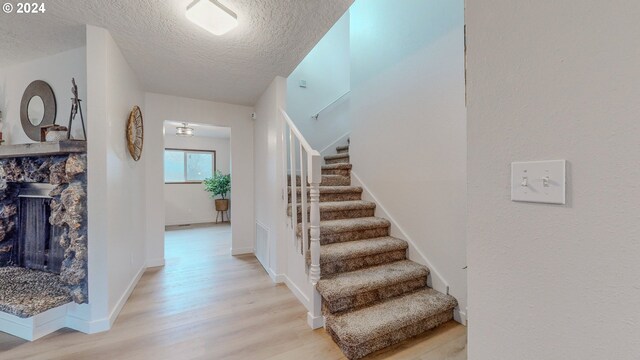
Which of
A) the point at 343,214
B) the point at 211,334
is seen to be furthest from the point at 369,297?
the point at 211,334

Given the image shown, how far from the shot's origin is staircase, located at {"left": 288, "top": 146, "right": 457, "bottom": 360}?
5.42 feet

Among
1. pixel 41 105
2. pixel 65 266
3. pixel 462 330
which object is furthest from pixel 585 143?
pixel 41 105

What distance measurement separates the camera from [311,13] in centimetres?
171

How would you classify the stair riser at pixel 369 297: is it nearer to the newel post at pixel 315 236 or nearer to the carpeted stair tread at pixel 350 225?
the newel post at pixel 315 236

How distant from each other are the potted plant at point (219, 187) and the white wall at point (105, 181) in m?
3.83

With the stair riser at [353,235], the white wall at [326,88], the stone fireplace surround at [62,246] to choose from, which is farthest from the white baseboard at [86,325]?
the white wall at [326,88]

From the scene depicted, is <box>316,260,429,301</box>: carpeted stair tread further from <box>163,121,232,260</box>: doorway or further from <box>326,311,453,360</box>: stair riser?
<box>163,121,232,260</box>: doorway

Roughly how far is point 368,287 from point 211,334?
1.20m

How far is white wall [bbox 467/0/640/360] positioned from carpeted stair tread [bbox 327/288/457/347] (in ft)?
2.90

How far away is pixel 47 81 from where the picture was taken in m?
2.31

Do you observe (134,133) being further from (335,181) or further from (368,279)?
(368,279)

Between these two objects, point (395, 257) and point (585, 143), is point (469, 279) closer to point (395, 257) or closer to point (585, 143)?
point (585, 143)

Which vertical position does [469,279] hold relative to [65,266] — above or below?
above

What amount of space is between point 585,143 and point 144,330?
2604mm
